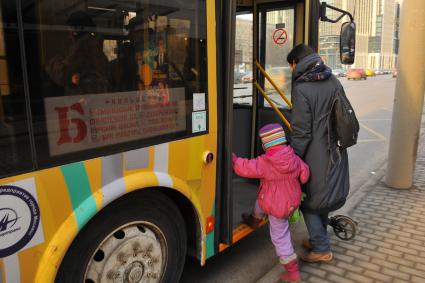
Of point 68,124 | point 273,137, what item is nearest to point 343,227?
point 273,137

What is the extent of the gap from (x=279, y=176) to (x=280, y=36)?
179cm

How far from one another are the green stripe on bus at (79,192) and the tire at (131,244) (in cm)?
13

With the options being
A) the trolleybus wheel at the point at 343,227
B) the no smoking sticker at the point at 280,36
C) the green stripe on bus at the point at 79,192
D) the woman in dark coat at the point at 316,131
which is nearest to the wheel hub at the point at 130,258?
the green stripe on bus at the point at 79,192

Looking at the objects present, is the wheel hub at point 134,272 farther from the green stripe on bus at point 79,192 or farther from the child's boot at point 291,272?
the child's boot at point 291,272

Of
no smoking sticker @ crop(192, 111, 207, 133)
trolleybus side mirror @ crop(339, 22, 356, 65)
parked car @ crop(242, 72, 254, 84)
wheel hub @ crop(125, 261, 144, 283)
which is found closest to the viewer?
wheel hub @ crop(125, 261, 144, 283)

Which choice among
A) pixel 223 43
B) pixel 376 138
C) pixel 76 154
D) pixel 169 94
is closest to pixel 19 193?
pixel 76 154

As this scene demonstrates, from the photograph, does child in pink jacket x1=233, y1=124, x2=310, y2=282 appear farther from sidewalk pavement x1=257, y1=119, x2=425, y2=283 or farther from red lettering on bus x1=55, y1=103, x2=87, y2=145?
red lettering on bus x1=55, y1=103, x2=87, y2=145

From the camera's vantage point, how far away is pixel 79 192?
2.04 meters

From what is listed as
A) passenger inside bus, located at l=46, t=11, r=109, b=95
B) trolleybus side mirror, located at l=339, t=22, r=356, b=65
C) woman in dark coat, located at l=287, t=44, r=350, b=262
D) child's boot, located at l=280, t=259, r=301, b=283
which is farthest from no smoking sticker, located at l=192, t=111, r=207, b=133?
trolleybus side mirror, located at l=339, t=22, r=356, b=65

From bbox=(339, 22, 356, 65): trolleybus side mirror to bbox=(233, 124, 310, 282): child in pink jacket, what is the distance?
1.40m

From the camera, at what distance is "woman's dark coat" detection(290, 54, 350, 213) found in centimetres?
320

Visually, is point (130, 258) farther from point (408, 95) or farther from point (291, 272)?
point (408, 95)

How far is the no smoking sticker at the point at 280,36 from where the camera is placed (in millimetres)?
4155

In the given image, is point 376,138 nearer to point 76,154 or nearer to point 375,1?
point 76,154
